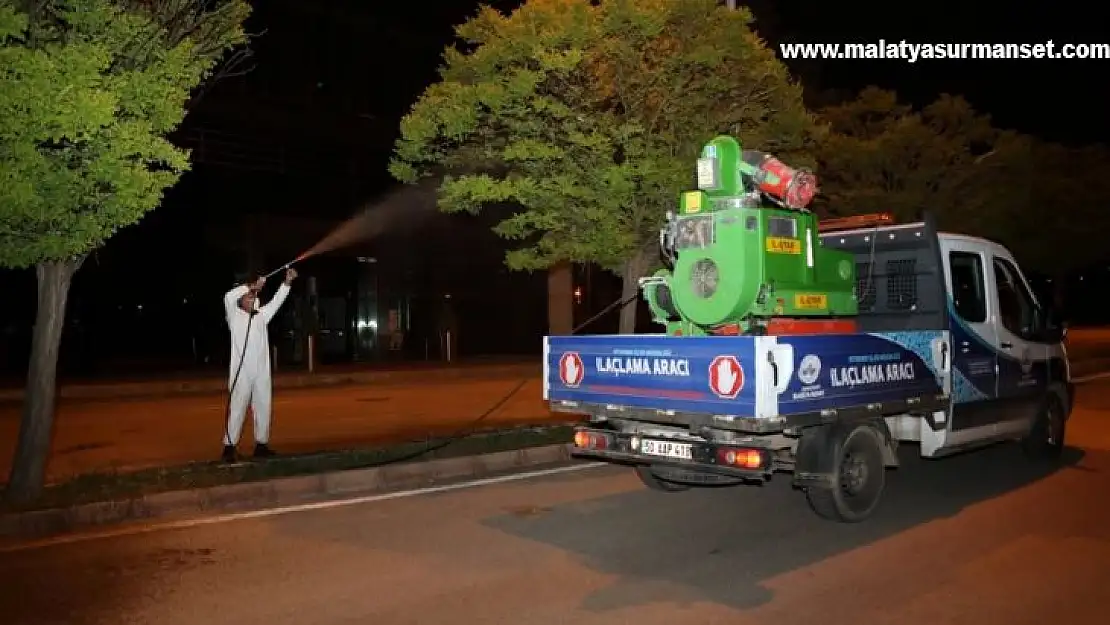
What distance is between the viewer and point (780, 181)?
21.6 feet

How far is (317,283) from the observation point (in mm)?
24844

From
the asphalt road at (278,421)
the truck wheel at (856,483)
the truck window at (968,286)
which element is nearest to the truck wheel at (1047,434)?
the truck window at (968,286)

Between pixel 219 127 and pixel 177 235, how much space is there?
2839mm

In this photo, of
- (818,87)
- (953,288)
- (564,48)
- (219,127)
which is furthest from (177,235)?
(953,288)

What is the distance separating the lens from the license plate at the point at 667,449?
6438mm

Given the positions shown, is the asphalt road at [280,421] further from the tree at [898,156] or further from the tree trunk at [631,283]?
the tree at [898,156]

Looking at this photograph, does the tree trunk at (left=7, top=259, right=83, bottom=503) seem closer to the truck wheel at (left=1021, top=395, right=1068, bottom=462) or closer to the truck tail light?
the truck tail light

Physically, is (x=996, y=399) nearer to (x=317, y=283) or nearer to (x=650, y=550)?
(x=650, y=550)

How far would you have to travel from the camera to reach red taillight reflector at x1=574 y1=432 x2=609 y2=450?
23.1ft

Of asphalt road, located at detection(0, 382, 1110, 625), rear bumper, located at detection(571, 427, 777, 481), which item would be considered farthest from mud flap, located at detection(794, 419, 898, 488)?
asphalt road, located at detection(0, 382, 1110, 625)

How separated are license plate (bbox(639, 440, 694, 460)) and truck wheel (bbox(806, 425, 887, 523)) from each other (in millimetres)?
979

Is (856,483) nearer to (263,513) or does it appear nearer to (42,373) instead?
(263,513)

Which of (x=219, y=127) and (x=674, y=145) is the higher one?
(x=219, y=127)

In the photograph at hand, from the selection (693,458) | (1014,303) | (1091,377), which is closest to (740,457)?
(693,458)
